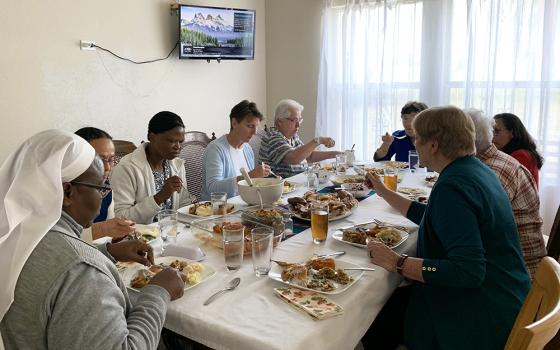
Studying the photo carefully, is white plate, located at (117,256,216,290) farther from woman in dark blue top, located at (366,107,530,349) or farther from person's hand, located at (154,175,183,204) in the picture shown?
person's hand, located at (154,175,183,204)

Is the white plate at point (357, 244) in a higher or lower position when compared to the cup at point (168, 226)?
lower

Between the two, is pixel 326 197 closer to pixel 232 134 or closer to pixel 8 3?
pixel 232 134

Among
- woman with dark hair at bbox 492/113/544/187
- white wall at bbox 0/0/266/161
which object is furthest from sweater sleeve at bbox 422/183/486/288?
white wall at bbox 0/0/266/161

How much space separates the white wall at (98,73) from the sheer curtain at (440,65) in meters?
1.10

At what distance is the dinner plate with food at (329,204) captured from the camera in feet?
6.42

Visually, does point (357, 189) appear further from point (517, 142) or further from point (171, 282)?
point (171, 282)

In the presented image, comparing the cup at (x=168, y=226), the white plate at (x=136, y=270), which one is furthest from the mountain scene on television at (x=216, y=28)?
the white plate at (x=136, y=270)

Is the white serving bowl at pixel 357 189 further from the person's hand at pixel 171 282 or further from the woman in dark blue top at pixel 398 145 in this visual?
the person's hand at pixel 171 282

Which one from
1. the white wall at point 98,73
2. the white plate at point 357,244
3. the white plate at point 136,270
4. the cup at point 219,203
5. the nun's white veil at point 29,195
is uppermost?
the white wall at point 98,73

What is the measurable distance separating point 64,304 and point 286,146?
236 cm

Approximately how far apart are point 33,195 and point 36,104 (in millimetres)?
2284

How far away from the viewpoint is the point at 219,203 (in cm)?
191

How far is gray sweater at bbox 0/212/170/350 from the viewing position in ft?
2.87

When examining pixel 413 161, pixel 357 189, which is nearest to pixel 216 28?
pixel 413 161
